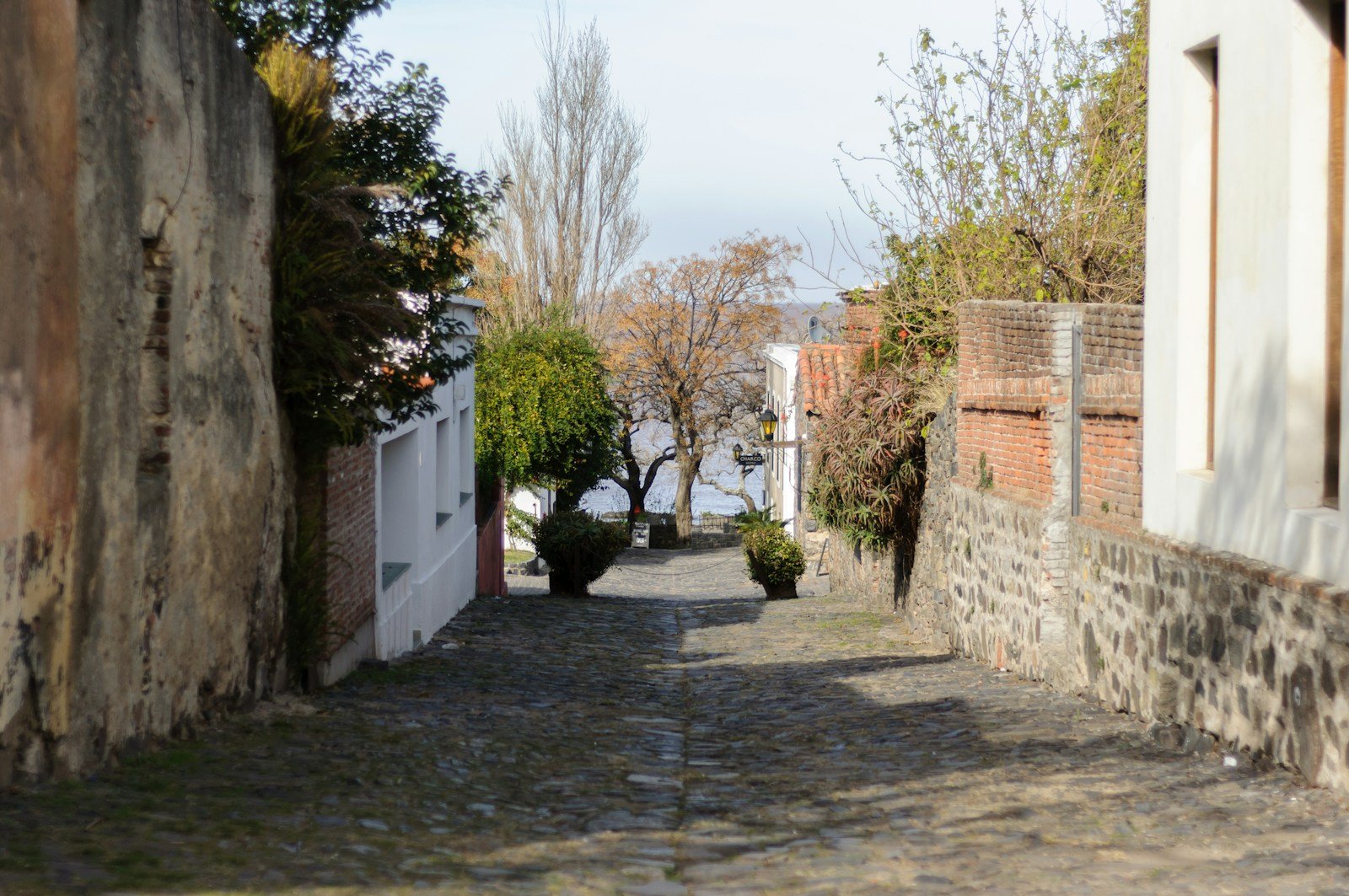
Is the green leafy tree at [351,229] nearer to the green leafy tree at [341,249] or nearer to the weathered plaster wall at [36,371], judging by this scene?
the green leafy tree at [341,249]

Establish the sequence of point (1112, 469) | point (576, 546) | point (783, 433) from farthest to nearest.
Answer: point (783, 433) → point (576, 546) → point (1112, 469)

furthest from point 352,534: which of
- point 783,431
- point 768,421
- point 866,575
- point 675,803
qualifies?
point 783,431

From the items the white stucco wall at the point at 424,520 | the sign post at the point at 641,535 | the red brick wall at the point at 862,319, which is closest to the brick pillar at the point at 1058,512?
the white stucco wall at the point at 424,520

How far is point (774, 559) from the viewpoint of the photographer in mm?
22047

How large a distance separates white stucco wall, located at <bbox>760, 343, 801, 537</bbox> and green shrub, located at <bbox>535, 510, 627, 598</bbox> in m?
14.9

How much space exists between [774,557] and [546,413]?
809cm

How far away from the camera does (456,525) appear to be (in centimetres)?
1744

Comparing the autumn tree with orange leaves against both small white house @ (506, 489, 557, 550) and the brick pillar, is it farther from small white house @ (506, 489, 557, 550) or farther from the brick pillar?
the brick pillar

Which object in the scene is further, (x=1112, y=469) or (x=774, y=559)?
(x=774, y=559)

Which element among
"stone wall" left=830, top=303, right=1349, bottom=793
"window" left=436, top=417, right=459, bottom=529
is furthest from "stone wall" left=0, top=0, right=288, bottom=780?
"window" left=436, top=417, right=459, bottom=529

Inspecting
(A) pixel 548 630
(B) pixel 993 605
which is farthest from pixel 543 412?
(B) pixel 993 605

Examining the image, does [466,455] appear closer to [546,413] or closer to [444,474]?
[444,474]

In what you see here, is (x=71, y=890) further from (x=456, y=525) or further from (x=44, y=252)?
(x=456, y=525)

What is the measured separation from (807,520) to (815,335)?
5.67 meters
